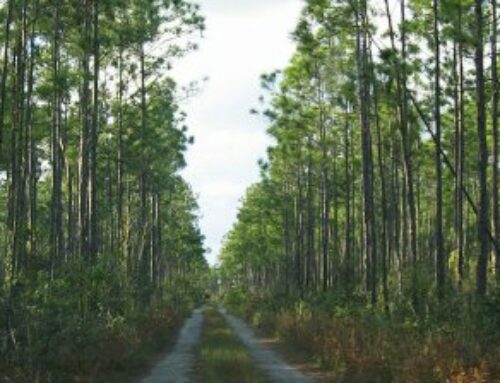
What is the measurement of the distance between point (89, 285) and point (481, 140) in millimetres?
9957

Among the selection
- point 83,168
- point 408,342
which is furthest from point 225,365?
point 83,168

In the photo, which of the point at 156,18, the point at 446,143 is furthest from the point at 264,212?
the point at 156,18

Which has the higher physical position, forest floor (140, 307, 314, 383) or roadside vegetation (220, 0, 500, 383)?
roadside vegetation (220, 0, 500, 383)

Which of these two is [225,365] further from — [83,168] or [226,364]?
[83,168]

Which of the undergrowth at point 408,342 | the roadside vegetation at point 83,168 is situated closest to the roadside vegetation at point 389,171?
the undergrowth at point 408,342

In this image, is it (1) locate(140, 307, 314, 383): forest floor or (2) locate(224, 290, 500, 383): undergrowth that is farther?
(1) locate(140, 307, 314, 383): forest floor

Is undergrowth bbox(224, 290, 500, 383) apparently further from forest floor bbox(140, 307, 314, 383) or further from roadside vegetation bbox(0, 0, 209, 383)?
roadside vegetation bbox(0, 0, 209, 383)

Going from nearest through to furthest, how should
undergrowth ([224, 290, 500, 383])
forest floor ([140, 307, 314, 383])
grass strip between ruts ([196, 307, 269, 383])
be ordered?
undergrowth ([224, 290, 500, 383]) → grass strip between ruts ([196, 307, 269, 383]) → forest floor ([140, 307, 314, 383])

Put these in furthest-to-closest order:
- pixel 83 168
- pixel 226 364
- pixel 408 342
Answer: pixel 83 168 → pixel 226 364 → pixel 408 342

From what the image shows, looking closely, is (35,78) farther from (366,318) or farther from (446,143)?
(446,143)

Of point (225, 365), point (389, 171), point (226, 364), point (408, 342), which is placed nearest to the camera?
point (408, 342)

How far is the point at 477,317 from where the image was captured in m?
14.3

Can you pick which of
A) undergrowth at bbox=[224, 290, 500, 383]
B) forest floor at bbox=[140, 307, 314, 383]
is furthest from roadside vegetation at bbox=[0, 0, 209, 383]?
undergrowth at bbox=[224, 290, 500, 383]

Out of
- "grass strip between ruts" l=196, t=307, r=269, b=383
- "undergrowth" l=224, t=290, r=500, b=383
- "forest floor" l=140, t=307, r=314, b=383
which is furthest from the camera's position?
"forest floor" l=140, t=307, r=314, b=383
